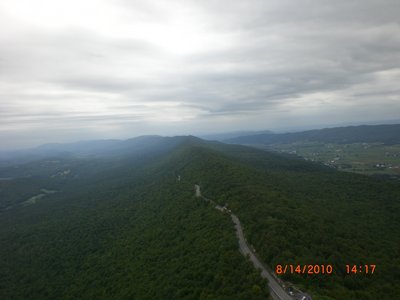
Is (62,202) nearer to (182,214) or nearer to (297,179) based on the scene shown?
(182,214)

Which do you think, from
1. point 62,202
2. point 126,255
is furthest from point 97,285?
point 62,202

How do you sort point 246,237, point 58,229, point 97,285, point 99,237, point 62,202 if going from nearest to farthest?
point 246,237 → point 97,285 → point 99,237 → point 58,229 → point 62,202

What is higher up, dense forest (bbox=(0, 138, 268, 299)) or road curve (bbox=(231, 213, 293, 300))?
road curve (bbox=(231, 213, 293, 300))
